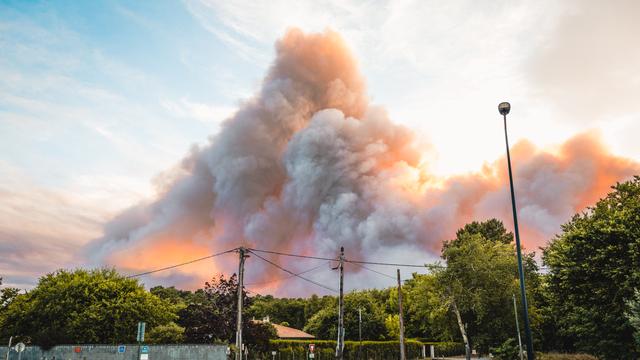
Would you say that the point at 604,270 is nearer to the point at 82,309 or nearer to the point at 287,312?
the point at 82,309

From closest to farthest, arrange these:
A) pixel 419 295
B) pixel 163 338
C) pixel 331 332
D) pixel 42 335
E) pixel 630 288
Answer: pixel 630 288
pixel 42 335
pixel 163 338
pixel 419 295
pixel 331 332

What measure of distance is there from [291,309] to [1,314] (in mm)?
77136

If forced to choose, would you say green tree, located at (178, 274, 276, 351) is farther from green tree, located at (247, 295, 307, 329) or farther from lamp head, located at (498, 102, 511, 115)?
green tree, located at (247, 295, 307, 329)

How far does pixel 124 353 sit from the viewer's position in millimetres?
34594

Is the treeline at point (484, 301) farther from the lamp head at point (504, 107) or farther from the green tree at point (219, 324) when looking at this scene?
the lamp head at point (504, 107)

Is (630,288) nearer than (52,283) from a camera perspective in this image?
Yes

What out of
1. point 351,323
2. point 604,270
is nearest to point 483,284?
point 604,270

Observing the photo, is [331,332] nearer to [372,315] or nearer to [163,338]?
[372,315]

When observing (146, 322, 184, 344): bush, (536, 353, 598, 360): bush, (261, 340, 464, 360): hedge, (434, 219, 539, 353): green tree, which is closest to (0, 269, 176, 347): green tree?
(146, 322, 184, 344): bush

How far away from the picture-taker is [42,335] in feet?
124

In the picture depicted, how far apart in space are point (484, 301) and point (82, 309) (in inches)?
1675

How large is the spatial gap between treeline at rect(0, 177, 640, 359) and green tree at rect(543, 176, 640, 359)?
64mm

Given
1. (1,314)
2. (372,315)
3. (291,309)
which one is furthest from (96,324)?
(291,309)

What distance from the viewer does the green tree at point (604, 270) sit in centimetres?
2873
